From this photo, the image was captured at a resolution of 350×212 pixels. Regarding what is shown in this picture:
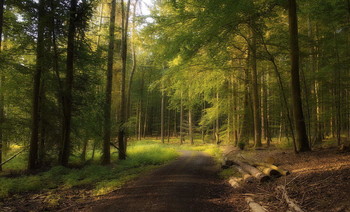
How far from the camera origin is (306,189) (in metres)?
5.12

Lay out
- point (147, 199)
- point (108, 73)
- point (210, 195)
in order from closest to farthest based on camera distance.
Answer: point (147, 199)
point (210, 195)
point (108, 73)

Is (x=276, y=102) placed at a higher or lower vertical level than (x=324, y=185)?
higher

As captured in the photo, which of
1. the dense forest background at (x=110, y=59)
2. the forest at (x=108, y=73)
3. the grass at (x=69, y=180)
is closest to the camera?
the grass at (x=69, y=180)

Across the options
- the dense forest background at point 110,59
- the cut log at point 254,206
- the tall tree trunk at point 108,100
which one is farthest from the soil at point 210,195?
the tall tree trunk at point 108,100

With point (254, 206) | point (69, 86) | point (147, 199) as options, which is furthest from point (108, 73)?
point (254, 206)

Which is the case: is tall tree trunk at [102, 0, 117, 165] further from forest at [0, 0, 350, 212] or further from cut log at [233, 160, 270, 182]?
cut log at [233, 160, 270, 182]

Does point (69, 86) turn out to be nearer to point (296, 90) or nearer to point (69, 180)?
point (69, 180)

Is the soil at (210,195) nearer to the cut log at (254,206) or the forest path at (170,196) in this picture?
the forest path at (170,196)

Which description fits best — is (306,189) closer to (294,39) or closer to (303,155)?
(303,155)

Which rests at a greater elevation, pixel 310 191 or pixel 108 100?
pixel 108 100

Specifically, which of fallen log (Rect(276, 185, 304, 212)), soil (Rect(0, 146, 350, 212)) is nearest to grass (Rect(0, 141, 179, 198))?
soil (Rect(0, 146, 350, 212))

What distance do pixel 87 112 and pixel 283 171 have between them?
9498 millimetres

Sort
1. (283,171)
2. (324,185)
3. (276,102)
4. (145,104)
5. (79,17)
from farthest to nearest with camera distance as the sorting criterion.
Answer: (145,104) → (276,102) → (79,17) → (283,171) → (324,185)

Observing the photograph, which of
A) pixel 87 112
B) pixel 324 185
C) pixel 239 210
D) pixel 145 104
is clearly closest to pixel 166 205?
pixel 239 210
